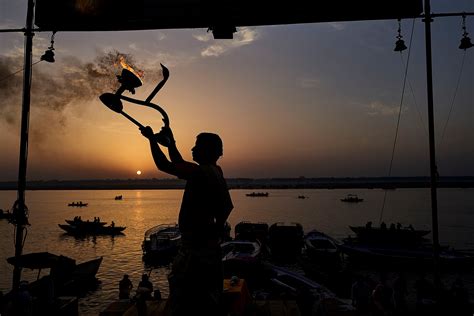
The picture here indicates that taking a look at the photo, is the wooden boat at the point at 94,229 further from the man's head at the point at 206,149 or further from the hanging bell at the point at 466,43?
the man's head at the point at 206,149

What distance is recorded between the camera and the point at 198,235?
10.2 feet

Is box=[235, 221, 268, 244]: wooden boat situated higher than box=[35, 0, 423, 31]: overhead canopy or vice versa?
box=[35, 0, 423, 31]: overhead canopy

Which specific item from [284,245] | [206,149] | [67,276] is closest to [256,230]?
[284,245]

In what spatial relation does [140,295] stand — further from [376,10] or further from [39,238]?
[39,238]

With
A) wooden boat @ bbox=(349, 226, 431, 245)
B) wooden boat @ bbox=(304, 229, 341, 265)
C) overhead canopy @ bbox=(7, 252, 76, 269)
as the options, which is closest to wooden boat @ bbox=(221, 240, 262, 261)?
wooden boat @ bbox=(304, 229, 341, 265)

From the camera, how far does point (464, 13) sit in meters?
8.10

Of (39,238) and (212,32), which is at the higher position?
(212,32)

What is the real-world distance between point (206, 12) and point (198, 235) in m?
2.77

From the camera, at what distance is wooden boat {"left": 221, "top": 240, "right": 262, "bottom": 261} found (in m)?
24.6

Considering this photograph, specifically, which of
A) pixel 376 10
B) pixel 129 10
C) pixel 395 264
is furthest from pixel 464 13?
pixel 395 264

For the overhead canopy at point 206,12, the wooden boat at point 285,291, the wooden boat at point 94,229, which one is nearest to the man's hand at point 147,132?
→ the overhead canopy at point 206,12

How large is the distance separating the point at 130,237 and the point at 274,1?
58.4 metres

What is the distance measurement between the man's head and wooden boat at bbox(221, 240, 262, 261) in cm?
2175

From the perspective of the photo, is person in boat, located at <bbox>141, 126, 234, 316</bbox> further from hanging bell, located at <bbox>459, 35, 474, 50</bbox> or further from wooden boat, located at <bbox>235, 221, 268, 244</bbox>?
wooden boat, located at <bbox>235, 221, 268, 244</bbox>
